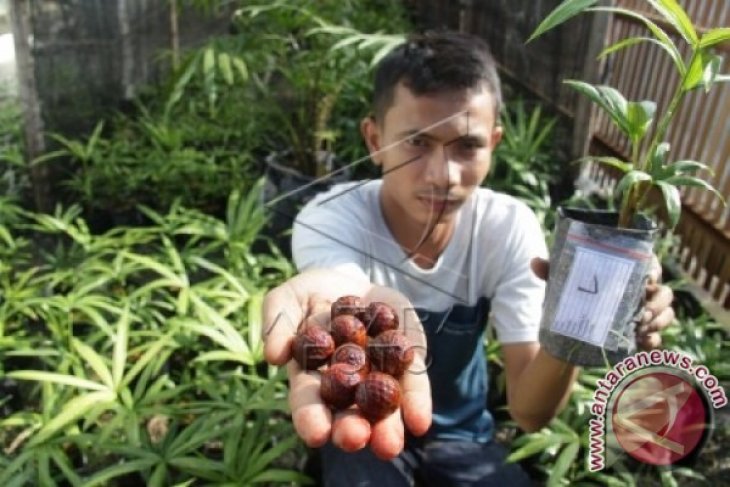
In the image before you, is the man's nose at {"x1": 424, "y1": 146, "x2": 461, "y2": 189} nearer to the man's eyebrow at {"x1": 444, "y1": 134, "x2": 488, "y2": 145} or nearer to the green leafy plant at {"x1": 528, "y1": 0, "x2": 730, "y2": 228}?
the man's eyebrow at {"x1": 444, "y1": 134, "x2": 488, "y2": 145}

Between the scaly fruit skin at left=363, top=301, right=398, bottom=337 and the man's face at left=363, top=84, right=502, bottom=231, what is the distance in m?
0.26

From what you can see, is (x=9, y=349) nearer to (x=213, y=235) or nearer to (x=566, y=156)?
(x=213, y=235)

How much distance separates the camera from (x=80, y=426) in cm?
163

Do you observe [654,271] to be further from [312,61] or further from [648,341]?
[312,61]

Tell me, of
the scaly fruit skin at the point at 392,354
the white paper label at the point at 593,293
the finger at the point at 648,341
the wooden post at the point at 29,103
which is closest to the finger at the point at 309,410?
the scaly fruit skin at the point at 392,354

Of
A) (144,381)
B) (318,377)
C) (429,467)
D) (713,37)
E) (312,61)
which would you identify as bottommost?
(429,467)

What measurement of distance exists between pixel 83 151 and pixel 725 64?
2574mm

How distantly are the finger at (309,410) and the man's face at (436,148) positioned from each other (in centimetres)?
44

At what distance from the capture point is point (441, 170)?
4.06 ft

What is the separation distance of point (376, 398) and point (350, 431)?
3.2 inches

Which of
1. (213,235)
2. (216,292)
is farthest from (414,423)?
(213,235)

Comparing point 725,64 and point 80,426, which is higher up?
point 725,64

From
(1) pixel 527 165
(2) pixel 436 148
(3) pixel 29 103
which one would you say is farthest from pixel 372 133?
(3) pixel 29 103

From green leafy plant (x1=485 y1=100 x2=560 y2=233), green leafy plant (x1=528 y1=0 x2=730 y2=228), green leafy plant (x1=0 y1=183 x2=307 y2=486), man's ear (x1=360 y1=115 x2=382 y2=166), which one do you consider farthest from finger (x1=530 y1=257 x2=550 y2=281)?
green leafy plant (x1=485 y1=100 x2=560 y2=233)
